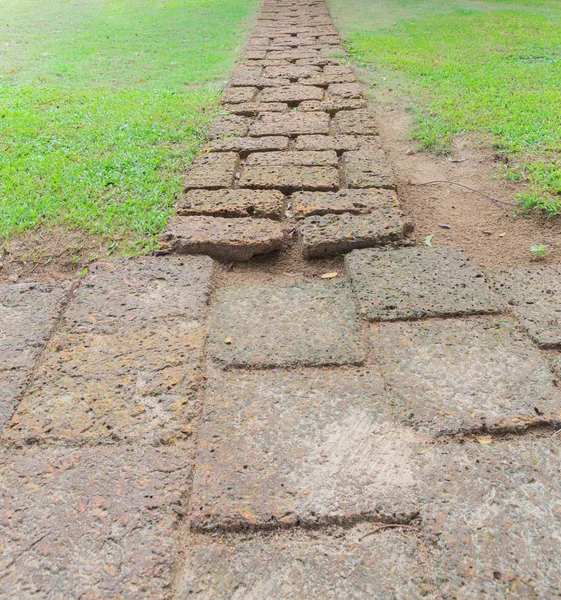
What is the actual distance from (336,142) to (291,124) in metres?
0.49

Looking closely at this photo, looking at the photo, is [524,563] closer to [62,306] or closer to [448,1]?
[62,306]

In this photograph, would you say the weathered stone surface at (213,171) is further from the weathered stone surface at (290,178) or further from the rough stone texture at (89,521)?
the rough stone texture at (89,521)

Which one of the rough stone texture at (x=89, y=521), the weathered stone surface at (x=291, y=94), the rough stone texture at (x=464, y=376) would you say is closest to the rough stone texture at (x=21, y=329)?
the rough stone texture at (x=89, y=521)

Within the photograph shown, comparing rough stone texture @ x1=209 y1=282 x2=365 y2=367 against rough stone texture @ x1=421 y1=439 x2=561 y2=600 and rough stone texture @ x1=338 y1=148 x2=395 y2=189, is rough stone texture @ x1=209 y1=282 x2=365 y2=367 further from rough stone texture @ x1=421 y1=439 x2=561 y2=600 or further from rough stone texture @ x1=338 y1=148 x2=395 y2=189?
rough stone texture @ x1=338 y1=148 x2=395 y2=189

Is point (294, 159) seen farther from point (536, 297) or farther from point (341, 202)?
point (536, 297)

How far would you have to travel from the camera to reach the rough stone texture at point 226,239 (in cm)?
225

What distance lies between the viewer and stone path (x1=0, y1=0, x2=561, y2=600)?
1122 millimetres

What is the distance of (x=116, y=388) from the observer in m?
1.58

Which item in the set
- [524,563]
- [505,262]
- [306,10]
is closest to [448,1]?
[306,10]

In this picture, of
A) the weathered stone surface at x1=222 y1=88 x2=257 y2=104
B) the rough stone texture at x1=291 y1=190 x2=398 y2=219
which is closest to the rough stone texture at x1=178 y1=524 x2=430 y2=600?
the rough stone texture at x1=291 y1=190 x2=398 y2=219

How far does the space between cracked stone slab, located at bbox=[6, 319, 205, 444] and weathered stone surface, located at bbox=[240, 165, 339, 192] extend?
1217 millimetres

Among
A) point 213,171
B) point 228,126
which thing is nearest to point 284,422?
point 213,171

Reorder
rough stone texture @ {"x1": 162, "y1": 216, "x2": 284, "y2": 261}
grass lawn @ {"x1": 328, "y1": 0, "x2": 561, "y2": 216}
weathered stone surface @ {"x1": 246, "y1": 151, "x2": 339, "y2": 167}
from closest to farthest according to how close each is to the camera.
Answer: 1. rough stone texture @ {"x1": 162, "y1": 216, "x2": 284, "y2": 261}
2. weathered stone surface @ {"x1": 246, "y1": 151, "x2": 339, "y2": 167}
3. grass lawn @ {"x1": 328, "y1": 0, "x2": 561, "y2": 216}

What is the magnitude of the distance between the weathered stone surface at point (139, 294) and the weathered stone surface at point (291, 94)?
99.0 inches
